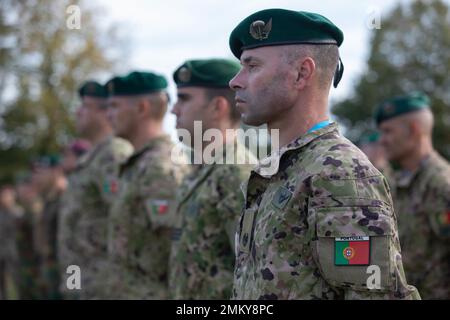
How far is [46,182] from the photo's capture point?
431 inches

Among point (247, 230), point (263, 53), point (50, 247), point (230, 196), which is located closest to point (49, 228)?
point (50, 247)

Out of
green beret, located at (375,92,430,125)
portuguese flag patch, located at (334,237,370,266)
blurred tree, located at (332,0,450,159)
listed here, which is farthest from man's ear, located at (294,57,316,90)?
blurred tree, located at (332,0,450,159)

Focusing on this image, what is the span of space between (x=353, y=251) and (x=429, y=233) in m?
3.65

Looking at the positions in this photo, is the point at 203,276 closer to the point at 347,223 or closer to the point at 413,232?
the point at 347,223

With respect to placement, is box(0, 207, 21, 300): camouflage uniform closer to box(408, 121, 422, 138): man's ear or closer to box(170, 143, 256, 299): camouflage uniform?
box(408, 121, 422, 138): man's ear

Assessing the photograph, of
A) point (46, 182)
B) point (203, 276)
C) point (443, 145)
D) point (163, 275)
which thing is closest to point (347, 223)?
point (203, 276)

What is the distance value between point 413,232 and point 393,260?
3.62 metres

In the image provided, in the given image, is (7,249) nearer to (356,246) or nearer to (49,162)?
(49,162)

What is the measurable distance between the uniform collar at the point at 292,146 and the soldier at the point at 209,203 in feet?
3.85

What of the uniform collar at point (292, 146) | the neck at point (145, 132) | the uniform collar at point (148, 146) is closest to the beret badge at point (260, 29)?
the uniform collar at point (292, 146)

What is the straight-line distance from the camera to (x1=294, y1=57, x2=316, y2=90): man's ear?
2.80 meters

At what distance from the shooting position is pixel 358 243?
7.91 ft

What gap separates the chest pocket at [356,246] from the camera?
2.40 m

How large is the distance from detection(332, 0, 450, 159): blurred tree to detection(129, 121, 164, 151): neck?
27621 mm
